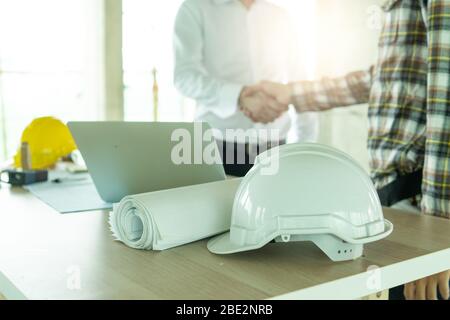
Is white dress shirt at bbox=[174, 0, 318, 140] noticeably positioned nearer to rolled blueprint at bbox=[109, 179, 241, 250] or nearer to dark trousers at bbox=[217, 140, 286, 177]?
dark trousers at bbox=[217, 140, 286, 177]

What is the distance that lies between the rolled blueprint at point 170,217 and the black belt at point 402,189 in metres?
0.65

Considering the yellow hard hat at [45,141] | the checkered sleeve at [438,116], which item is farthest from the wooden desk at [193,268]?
the yellow hard hat at [45,141]

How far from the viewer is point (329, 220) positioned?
729mm

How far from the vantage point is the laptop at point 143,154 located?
44.0 inches

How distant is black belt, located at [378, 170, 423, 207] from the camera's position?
4.58 ft

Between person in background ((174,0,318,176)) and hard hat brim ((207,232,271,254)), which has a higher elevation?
person in background ((174,0,318,176))

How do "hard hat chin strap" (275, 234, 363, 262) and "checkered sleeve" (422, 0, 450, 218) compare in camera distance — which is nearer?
"hard hat chin strap" (275, 234, 363, 262)

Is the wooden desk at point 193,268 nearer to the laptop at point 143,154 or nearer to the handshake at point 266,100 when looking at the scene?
the laptop at point 143,154

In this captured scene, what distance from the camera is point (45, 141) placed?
181cm

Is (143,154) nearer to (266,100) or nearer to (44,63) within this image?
(266,100)

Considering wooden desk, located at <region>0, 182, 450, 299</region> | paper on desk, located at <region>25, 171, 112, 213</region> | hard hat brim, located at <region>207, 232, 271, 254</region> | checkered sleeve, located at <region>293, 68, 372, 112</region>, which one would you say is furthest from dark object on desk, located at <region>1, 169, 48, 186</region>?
checkered sleeve, located at <region>293, 68, 372, 112</region>

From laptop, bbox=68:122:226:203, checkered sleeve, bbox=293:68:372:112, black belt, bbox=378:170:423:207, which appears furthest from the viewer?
checkered sleeve, bbox=293:68:372:112

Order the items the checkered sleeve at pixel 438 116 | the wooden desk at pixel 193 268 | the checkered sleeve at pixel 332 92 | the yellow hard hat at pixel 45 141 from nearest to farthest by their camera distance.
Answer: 1. the wooden desk at pixel 193 268
2. the checkered sleeve at pixel 438 116
3. the yellow hard hat at pixel 45 141
4. the checkered sleeve at pixel 332 92

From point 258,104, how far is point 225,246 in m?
1.81
